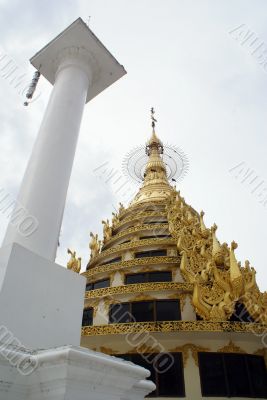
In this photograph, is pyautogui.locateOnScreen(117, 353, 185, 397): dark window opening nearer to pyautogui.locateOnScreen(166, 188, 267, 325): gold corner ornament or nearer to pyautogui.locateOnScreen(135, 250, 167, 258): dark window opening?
pyautogui.locateOnScreen(166, 188, 267, 325): gold corner ornament

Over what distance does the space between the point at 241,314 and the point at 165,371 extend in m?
3.89

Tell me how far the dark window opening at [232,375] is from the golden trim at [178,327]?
1372 millimetres

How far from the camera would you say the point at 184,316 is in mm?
14398

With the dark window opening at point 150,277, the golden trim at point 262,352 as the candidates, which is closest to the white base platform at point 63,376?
the golden trim at point 262,352

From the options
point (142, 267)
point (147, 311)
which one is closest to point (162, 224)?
point (142, 267)

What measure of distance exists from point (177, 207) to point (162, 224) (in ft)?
5.36

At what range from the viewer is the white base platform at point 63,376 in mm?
2508

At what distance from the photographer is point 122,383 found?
288 centimetres

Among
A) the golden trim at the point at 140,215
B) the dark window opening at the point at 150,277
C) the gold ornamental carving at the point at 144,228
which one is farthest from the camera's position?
the golden trim at the point at 140,215

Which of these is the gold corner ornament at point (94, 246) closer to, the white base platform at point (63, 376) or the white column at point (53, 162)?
the white column at point (53, 162)

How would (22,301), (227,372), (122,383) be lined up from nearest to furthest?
(122,383) → (22,301) → (227,372)

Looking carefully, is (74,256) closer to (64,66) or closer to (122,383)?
(64,66)

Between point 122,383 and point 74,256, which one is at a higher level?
point 74,256

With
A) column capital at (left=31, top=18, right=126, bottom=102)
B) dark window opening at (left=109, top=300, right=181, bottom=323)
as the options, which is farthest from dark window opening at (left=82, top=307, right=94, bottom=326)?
column capital at (left=31, top=18, right=126, bottom=102)
